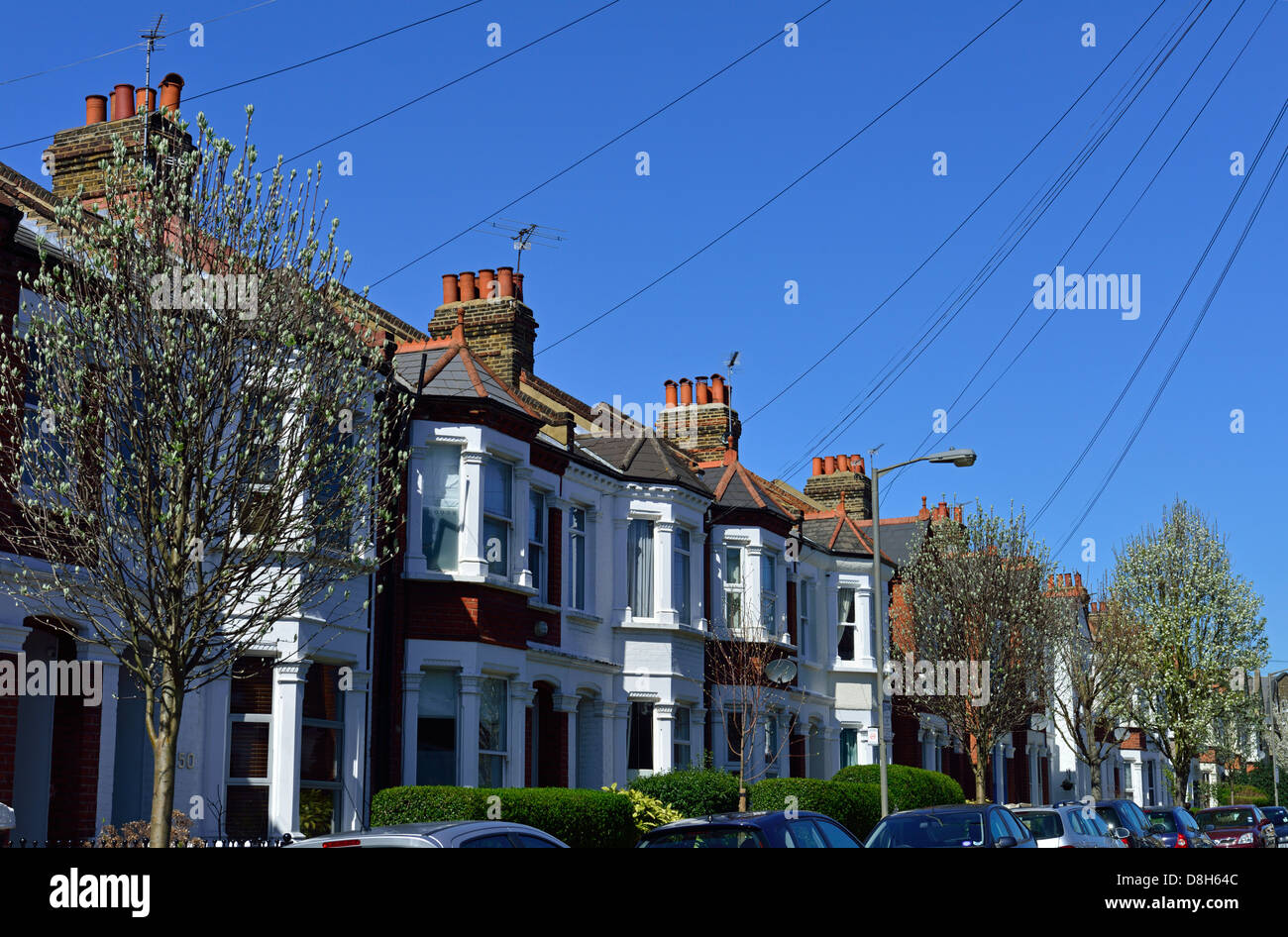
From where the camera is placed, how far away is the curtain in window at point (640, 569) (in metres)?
27.7

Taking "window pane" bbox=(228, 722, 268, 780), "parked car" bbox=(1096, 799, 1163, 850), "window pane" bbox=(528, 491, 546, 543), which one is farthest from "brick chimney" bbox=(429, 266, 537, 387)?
"parked car" bbox=(1096, 799, 1163, 850)

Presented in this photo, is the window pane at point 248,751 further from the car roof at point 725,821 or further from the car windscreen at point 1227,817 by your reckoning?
the car windscreen at point 1227,817

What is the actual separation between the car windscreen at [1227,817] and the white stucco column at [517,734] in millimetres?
16638

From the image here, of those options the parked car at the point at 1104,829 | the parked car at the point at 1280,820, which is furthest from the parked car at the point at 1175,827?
the parked car at the point at 1280,820

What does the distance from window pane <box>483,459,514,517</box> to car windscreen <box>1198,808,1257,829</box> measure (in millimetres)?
18045

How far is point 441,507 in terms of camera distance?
73.9ft

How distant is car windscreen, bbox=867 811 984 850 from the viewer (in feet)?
45.9

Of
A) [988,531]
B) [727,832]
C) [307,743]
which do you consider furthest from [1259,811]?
[727,832]

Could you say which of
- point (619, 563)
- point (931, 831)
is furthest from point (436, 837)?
point (619, 563)

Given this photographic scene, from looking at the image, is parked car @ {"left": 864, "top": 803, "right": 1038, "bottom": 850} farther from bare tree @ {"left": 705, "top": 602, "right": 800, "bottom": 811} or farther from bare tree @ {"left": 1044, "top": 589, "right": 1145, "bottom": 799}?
bare tree @ {"left": 1044, "top": 589, "right": 1145, "bottom": 799}

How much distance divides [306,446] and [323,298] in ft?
5.08

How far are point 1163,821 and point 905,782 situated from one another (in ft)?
28.9

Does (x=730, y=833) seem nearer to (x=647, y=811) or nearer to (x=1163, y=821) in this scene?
(x=647, y=811)
